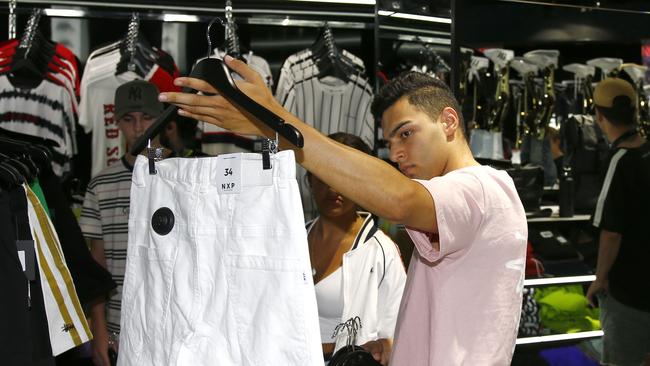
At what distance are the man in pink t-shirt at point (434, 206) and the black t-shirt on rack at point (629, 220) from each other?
206cm

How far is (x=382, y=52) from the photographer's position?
3928 mm

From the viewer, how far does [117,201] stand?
3.82 meters

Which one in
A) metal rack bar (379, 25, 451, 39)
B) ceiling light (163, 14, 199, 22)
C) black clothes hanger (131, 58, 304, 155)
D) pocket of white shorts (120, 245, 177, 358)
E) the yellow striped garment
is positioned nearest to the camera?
black clothes hanger (131, 58, 304, 155)

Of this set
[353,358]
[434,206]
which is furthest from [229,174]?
[353,358]

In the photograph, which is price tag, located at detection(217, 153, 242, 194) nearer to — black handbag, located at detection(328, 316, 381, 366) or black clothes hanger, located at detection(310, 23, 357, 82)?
black handbag, located at detection(328, 316, 381, 366)

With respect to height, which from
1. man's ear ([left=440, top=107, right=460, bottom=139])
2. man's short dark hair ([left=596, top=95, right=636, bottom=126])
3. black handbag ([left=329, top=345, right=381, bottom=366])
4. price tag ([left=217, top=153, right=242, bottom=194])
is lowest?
black handbag ([left=329, top=345, right=381, bottom=366])

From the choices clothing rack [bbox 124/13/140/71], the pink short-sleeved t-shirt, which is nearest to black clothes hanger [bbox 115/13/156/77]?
clothing rack [bbox 124/13/140/71]

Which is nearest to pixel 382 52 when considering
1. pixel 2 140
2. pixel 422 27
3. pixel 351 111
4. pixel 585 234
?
pixel 422 27

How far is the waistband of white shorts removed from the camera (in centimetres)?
159

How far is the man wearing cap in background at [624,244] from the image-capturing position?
150 inches

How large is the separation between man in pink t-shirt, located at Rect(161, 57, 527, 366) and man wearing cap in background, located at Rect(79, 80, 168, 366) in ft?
6.38

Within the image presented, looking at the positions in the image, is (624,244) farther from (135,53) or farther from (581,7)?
(135,53)

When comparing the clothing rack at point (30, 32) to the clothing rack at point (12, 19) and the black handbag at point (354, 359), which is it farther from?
the black handbag at point (354, 359)

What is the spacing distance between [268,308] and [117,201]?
238 cm
